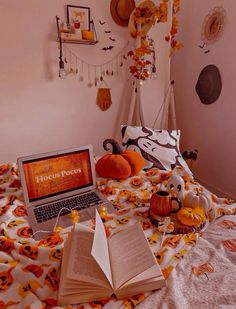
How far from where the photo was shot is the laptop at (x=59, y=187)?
106 centimetres

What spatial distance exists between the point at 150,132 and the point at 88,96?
0.77 m

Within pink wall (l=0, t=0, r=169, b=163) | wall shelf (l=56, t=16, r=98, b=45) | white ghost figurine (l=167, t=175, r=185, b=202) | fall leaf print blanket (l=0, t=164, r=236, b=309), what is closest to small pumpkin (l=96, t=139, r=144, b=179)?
fall leaf print blanket (l=0, t=164, r=236, b=309)

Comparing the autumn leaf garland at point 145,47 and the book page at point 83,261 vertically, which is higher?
the autumn leaf garland at point 145,47

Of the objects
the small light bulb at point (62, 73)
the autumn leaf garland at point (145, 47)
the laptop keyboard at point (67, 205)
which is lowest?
the laptop keyboard at point (67, 205)

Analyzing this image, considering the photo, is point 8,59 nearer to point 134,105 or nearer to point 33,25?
point 33,25

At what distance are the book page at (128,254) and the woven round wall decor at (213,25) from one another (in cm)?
212

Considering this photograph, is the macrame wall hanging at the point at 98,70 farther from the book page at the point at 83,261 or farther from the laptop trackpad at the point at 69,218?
the book page at the point at 83,261

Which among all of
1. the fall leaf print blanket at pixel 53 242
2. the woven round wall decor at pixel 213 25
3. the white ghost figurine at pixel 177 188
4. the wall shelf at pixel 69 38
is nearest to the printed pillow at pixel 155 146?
the fall leaf print blanket at pixel 53 242

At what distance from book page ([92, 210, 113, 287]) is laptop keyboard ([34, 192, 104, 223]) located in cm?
33

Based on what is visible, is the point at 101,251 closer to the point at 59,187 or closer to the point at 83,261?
the point at 83,261

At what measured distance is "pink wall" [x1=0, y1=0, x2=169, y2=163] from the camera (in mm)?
1836

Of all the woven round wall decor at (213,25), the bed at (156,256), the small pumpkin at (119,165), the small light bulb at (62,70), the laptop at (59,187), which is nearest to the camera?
the bed at (156,256)

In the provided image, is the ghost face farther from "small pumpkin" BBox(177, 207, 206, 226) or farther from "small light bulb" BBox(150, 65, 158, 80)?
"small light bulb" BBox(150, 65, 158, 80)

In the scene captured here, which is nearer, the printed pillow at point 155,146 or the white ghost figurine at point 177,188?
the white ghost figurine at point 177,188
